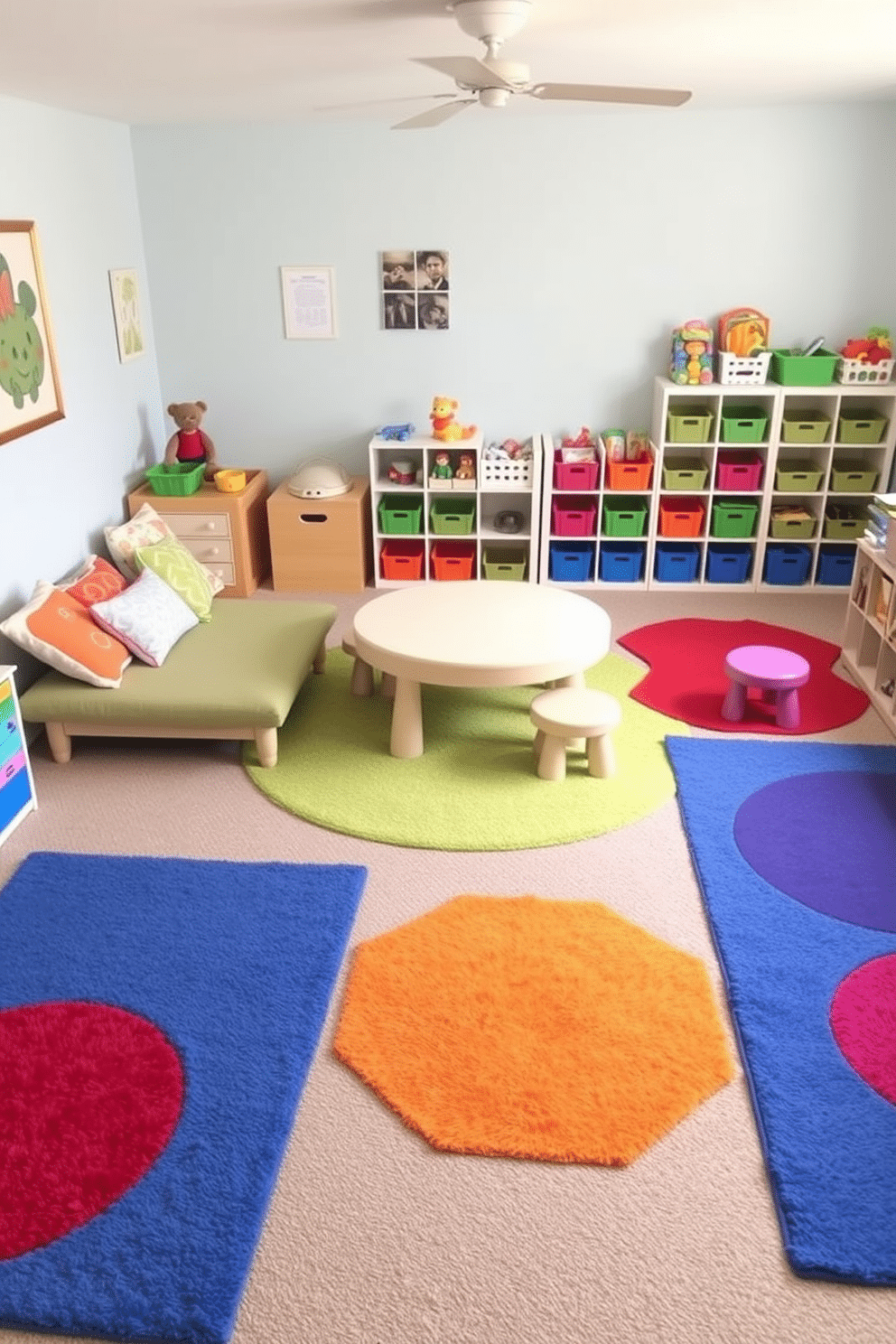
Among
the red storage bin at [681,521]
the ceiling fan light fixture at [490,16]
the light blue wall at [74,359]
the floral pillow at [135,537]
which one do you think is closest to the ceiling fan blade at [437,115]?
the ceiling fan light fixture at [490,16]

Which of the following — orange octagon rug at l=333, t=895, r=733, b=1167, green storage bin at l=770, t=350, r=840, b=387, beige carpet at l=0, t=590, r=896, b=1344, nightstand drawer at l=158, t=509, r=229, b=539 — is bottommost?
beige carpet at l=0, t=590, r=896, b=1344

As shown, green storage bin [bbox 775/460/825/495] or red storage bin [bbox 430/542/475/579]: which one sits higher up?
green storage bin [bbox 775/460/825/495]

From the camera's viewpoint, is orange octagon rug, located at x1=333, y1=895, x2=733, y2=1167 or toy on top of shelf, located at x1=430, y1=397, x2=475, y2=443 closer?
orange octagon rug, located at x1=333, y1=895, x2=733, y2=1167

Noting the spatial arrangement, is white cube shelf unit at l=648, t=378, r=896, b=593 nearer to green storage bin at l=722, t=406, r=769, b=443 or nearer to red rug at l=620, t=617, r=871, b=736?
green storage bin at l=722, t=406, r=769, b=443

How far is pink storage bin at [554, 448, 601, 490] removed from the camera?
5551mm

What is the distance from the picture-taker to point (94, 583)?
426cm

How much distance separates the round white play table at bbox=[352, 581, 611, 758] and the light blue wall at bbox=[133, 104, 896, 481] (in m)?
1.84

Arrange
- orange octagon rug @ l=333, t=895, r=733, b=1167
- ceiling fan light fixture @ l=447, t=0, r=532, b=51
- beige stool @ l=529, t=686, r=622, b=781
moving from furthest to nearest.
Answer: beige stool @ l=529, t=686, r=622, b=781 → ceiling fan light fixture @ l=447, t=0, r=532, b=51 → orange octagon rug @ l=333, t=895, r=733, b=1167

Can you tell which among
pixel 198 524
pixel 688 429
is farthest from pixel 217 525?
pixel 688 429

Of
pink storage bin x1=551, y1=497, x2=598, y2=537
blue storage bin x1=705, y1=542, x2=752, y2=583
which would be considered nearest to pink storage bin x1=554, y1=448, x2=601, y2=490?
pink storage bin x1=551, y1=497, x2=598, y2=537

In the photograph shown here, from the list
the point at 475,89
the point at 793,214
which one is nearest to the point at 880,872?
the point at 475,89

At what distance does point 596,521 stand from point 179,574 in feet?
7.60

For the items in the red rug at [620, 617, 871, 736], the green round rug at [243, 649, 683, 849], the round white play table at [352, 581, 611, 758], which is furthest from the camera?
the red rug at [620, 617, 871, 736]

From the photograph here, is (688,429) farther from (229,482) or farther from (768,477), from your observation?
(229,482)
